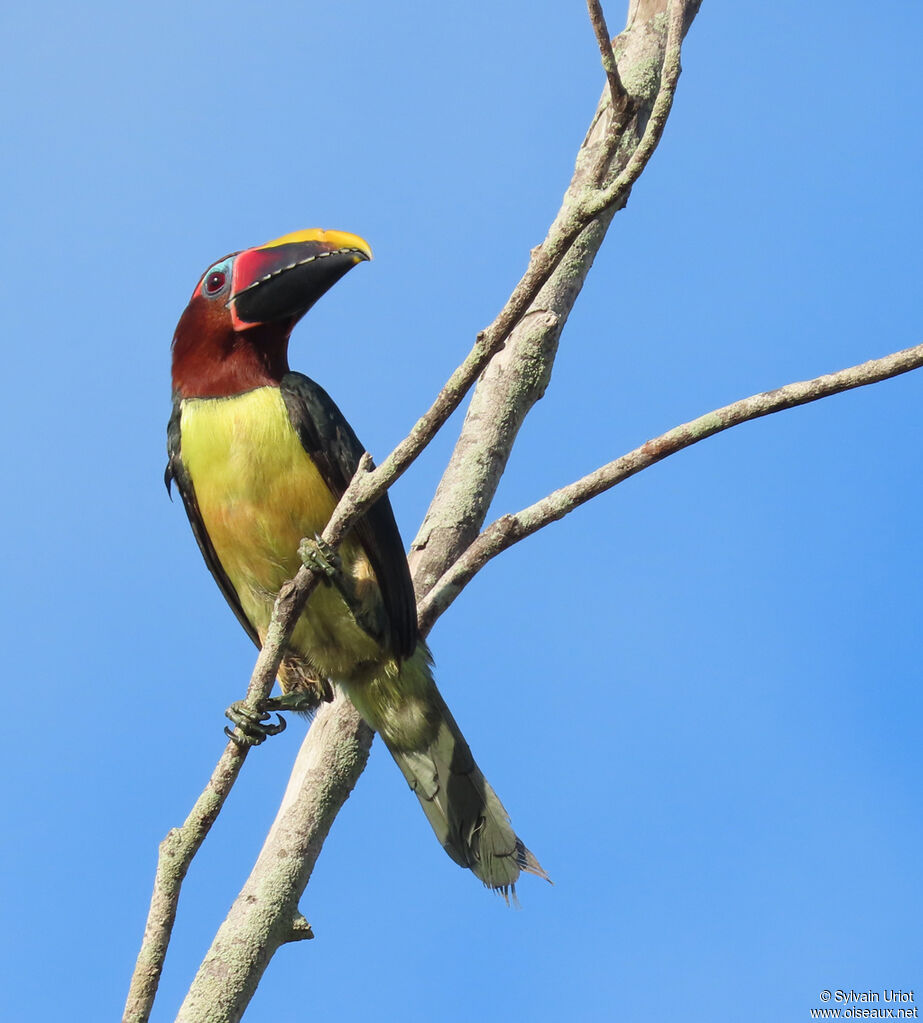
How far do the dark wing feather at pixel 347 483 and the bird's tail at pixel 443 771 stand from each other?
30cm

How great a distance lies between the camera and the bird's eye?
5.57 metres

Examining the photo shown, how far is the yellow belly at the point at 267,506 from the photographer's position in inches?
197

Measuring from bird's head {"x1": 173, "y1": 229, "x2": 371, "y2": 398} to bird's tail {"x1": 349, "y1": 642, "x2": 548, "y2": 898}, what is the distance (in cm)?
147

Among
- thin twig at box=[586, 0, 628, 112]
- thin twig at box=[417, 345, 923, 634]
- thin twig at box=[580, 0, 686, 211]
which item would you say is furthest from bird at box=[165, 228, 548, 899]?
thin twig at box=[580, 0, 686, 211]

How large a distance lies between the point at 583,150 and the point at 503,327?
3.17 m

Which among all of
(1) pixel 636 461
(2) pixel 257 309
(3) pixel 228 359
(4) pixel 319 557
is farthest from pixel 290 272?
(1) pixel 636 461

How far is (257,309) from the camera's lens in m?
5.36

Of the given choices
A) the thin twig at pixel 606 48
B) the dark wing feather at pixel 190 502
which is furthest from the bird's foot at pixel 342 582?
the thin twig at pixel 606 48

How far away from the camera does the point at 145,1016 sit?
Answer: 3.72 meters

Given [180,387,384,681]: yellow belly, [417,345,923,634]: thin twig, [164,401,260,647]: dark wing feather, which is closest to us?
[417,345,923,634]: thin twig

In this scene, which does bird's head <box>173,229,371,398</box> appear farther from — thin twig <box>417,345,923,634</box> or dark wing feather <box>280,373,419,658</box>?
thin twig <box>417,345,923,634</box>

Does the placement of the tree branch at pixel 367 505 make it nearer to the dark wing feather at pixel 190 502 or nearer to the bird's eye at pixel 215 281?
the dark wing feather at pixel 190 502

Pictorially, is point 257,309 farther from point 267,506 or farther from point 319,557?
point 319,557

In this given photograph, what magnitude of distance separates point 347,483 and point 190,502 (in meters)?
0.80
